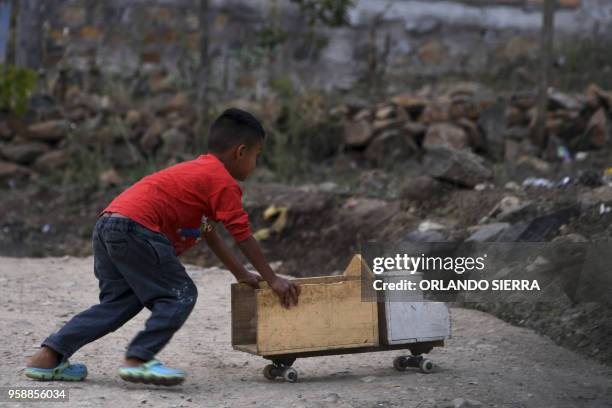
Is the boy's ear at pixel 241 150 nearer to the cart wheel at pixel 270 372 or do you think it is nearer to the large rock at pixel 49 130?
the cart wheel at pixel 270 372

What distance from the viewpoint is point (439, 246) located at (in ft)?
25.1

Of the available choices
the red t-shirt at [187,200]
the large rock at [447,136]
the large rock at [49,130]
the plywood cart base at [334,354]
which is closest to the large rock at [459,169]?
the large rock at [447,136]

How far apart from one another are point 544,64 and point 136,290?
6.86 metres

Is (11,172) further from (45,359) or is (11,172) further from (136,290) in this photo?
(136,290)

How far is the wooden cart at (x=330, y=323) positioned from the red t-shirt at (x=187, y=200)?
45 centimetres

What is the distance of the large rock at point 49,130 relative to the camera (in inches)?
473

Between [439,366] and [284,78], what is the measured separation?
7.87 m

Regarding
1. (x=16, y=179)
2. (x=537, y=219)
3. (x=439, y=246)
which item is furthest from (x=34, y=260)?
(x=537, y=219)

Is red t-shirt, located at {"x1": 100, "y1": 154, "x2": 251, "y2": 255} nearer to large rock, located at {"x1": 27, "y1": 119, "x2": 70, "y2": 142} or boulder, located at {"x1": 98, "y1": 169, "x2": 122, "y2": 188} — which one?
boulder, located at {"x1": 98, "y1": 169, "x2": 122, "y2": 188}

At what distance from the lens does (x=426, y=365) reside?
16.9ft

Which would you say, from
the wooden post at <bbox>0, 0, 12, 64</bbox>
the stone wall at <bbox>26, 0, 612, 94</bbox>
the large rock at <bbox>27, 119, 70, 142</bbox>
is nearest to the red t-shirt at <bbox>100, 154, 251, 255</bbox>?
the large rock at <bbox>27, 119, 70, 142</bbox>

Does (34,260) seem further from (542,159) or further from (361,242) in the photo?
(542,159)

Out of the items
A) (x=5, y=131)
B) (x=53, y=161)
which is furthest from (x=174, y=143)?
(x=5, y=131)
